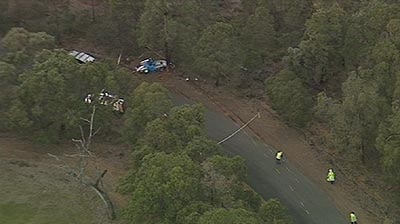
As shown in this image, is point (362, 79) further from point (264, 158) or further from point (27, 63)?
point (27, 63)

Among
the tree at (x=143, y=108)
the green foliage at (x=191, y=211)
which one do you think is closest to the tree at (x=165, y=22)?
the tree at (x=143, y=108)

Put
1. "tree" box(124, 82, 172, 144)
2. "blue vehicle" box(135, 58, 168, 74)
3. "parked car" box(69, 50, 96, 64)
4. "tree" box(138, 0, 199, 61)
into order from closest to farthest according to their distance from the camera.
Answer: "tree" box(124, 82, 172, 144), "tree" box(138, 0, 199, 61), "parked car" box(69, 50, 96, 64), "blue vehicle" box(135, 58, 168, 74)

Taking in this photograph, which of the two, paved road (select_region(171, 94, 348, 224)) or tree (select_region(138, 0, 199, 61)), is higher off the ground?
tree (select_region(138, 0, 199, 61))

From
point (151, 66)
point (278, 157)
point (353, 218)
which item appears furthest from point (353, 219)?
point (151, 66)

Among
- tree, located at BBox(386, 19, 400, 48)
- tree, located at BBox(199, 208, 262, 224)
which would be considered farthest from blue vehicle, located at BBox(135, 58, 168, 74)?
tree, located at BBox(199, 208, 262, 224)

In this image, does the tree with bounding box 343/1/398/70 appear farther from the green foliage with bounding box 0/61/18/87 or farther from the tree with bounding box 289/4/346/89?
the green foliage with bounding box 0/61/18/87

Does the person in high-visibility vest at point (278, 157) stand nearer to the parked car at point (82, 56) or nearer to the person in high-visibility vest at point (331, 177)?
the person in high-visibility vest at point (331, 177)
